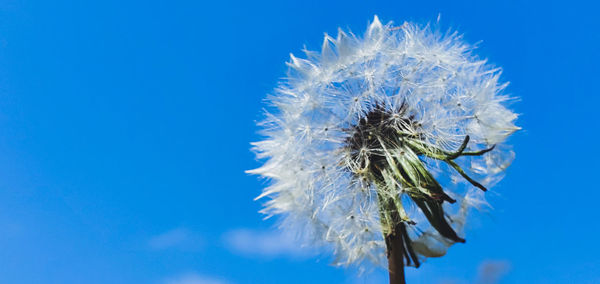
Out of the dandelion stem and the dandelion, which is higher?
the dandelion

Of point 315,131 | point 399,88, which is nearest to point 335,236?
point 315,131

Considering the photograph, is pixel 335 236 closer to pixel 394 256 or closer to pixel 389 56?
pixel 394 256

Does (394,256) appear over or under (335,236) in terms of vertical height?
under

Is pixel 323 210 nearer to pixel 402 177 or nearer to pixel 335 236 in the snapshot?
pixel 335 236

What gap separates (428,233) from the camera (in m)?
7.30

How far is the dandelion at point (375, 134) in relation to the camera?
718 centimetres

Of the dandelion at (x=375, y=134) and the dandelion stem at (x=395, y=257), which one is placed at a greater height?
the dandelion at (x=375, y=134)

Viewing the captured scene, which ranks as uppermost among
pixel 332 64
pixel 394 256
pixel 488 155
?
pixel 332 64

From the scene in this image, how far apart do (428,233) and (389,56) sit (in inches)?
102

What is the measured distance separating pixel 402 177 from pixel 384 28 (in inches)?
91.4

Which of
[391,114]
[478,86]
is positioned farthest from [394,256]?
[478,86]

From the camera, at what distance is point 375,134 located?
745 centimetres

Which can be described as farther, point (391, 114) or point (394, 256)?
point (391, 114)

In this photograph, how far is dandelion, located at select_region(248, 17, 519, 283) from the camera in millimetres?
7180
